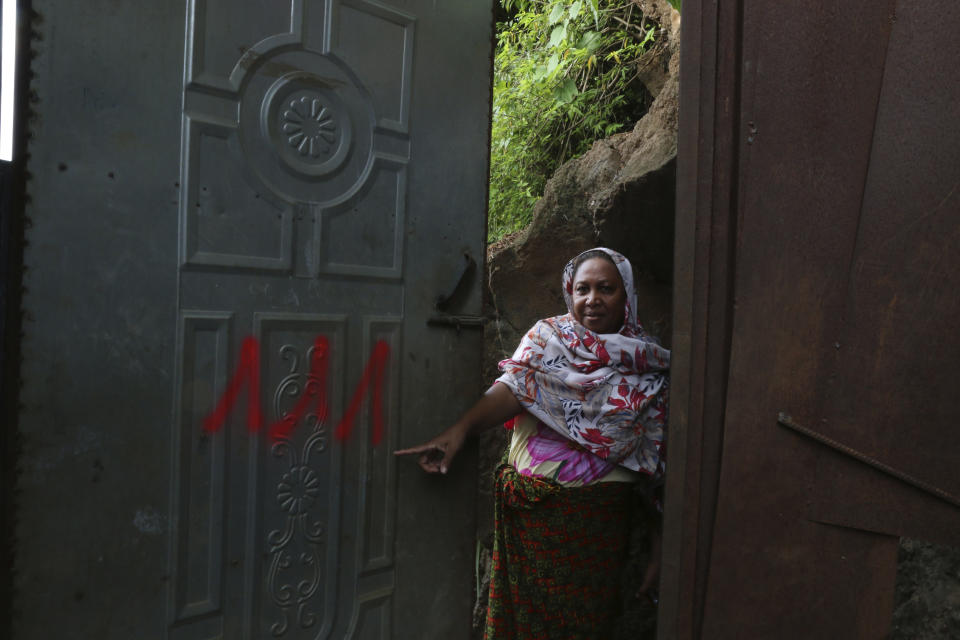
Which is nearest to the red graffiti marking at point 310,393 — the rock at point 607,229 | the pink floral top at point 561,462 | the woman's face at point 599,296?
the pink floral top at point 561,462

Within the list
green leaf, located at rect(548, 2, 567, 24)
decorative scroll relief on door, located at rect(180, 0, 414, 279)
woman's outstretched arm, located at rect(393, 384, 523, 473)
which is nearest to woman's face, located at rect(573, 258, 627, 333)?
woman's outstretched arm, located at rect(393, 384, 523, 473)

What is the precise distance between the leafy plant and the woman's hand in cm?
246

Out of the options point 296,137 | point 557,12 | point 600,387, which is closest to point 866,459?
point 600,387

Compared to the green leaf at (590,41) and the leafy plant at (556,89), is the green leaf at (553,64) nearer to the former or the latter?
the leafy plant at (556,89)

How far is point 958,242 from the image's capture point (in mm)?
1421

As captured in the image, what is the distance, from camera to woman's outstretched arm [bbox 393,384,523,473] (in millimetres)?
1859

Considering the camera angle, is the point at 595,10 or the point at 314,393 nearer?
the point at 314,393

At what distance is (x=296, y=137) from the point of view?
5.24 feet

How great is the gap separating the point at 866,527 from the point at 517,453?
111 cm

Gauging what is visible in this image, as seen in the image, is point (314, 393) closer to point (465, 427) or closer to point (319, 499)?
point (319, 499)

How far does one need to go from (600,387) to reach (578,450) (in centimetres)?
23

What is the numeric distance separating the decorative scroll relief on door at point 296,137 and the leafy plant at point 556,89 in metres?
2.19

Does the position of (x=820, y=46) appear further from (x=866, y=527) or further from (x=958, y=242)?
(x=866, y=527)

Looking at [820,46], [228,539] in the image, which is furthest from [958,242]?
[228,539]
